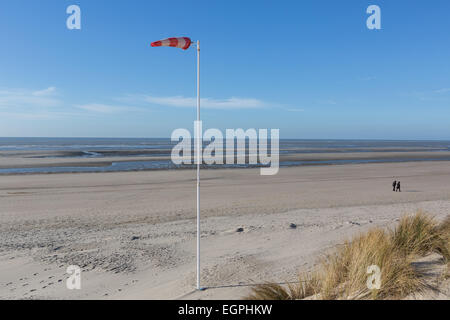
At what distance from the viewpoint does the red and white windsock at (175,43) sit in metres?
4.96

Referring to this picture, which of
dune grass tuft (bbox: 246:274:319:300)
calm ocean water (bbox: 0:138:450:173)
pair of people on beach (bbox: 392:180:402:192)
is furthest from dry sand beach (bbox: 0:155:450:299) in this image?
calm ocean water (bbox: 0:138:450:173)

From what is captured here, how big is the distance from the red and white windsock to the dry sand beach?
4500 mm

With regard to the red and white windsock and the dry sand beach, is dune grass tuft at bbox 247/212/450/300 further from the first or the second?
the red and white windsock

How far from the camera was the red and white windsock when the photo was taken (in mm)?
4961

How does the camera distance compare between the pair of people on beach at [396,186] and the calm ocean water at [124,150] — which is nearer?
the pair of people on beach at [396,186]

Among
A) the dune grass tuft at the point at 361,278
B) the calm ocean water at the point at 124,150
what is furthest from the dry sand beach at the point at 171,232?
the calm ocean water at the point at 124,150

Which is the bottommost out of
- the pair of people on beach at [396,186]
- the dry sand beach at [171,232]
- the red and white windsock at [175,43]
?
the dry sand beach at [171,232]

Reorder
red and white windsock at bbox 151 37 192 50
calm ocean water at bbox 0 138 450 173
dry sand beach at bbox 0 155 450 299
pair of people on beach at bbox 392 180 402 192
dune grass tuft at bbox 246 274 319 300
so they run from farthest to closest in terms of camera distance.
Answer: calm ocean water at bbox 0 138 450 173 < pair of people on beach at bbox 392 180 402 192 < dry sand beach at bbox 0 155 450 299 < red and white windsock at bbox 151 37 192 50 < dune grass tuft at bbox 246 274 319 300

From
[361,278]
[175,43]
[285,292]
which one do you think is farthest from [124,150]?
[361,278]

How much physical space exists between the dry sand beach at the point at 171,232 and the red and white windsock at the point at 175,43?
14.8 feet

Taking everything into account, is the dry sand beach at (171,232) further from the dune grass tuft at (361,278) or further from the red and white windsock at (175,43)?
the red and white windsock at (175,43)

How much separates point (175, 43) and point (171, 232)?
20.6 feet
